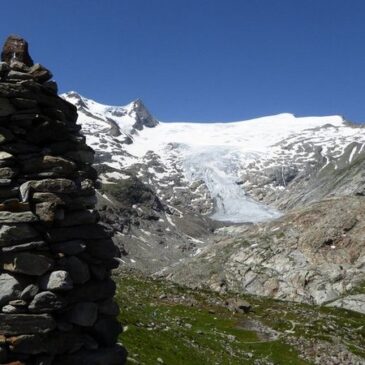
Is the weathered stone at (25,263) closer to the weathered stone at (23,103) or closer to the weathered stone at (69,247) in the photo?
the weathered stone at (69,247)

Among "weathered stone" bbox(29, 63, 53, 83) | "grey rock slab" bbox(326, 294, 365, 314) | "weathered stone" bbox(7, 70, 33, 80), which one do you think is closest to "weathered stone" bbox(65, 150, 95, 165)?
"weathered stone" bbox(29, 63, 53, 83)

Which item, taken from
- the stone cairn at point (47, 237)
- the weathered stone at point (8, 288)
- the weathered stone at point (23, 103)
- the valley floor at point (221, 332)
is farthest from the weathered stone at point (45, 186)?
the valley floor at point (221, 332)

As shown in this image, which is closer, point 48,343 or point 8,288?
point 8,288

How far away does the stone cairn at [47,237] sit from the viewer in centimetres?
1727

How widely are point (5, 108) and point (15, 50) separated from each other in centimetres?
340

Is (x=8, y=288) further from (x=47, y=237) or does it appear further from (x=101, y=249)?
(x=101, y=249)

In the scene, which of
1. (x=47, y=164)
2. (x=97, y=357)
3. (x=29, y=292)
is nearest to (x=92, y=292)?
(x=97, y=357)

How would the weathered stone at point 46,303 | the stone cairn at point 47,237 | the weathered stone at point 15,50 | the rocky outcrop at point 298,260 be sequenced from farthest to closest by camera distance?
the rocky outcrop at point 298,260 < the weathered stone at point 15,50 < the stone cairn at point 47,237 < the weathered stone at point 46,303

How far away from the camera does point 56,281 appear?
→ 17.4m

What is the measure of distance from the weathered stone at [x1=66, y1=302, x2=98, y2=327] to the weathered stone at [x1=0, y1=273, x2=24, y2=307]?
208 cm

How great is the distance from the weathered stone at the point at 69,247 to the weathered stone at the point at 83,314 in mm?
1859

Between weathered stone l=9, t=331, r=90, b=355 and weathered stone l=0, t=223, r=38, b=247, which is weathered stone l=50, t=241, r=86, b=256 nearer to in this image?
weathered stone l=0, t=223, r=38, b=247

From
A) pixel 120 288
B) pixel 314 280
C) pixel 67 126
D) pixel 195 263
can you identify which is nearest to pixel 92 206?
pixel 67 126

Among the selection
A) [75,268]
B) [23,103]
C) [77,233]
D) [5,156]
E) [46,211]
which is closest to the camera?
[46,211]
